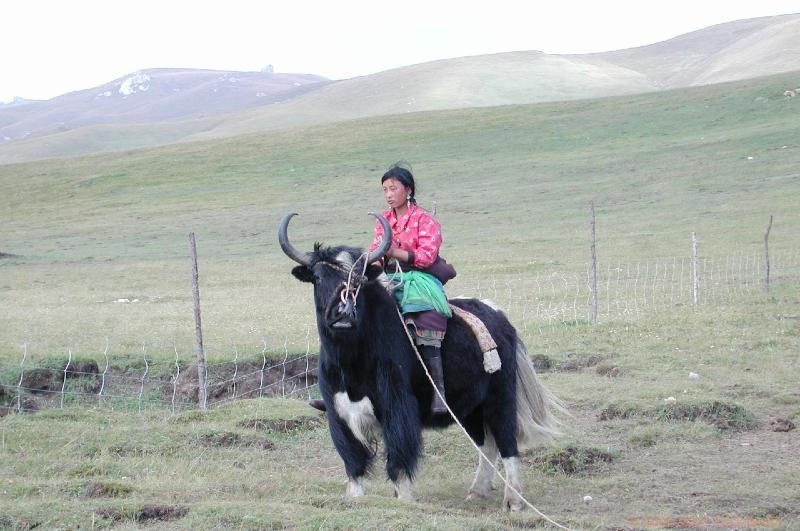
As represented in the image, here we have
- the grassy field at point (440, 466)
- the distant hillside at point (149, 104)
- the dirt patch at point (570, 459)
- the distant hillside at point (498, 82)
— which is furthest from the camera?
the distant hillside at point (149, 104)

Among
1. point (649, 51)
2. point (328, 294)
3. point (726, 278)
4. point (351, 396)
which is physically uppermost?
point (649, 51)

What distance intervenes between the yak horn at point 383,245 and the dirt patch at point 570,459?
2.57 metres

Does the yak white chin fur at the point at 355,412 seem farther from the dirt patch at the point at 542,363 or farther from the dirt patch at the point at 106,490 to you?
the dirt patch at the point at 542,363

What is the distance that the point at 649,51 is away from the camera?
12425 cm

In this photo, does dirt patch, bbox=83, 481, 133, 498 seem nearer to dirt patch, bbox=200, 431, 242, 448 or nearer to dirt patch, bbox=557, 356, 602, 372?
dirt patch, bbox=200, 431, 242, 448

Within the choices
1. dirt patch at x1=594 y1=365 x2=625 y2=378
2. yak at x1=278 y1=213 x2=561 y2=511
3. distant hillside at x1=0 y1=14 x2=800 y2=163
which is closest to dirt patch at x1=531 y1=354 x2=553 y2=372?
dirt patch at x1=594 y1=365 x2=625 y2=378

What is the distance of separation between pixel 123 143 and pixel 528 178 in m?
65.5

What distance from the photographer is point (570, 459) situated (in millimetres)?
7754

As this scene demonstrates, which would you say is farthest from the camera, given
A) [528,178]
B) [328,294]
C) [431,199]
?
[528,178]

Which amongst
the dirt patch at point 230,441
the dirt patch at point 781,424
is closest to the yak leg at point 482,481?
the dirt patch at point 230,441

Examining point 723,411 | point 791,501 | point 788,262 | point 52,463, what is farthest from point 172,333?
point 788,262

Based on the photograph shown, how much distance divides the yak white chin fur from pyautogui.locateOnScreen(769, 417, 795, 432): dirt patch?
4.04 metres

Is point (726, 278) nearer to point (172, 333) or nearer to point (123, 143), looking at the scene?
point (172, 333)

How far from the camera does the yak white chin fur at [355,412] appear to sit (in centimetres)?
651
